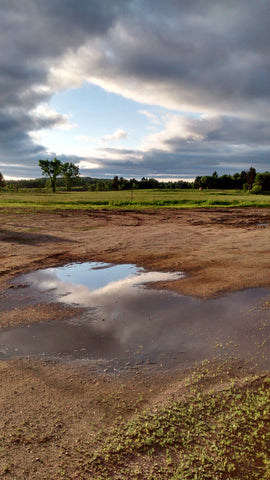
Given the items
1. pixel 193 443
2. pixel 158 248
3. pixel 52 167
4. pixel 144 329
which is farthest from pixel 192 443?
pixel 52 167

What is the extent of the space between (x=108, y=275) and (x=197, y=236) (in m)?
7.49

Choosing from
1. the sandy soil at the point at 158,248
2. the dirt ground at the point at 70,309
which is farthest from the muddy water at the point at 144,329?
the sandy soil at the point at 158,248

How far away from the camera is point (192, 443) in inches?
118

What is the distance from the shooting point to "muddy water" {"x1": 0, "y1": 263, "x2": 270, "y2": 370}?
185 inches

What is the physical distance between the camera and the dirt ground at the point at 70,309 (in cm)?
303

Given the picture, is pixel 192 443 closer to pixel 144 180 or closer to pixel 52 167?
pixel 52 167

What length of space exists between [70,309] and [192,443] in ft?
13.3

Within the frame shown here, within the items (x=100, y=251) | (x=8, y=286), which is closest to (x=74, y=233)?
(x=100, y=251)

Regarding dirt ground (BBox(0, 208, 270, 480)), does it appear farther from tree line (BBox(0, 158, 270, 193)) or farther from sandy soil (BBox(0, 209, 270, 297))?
tree line (BBox(0, 158, 270, 193))

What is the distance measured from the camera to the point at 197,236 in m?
15.4

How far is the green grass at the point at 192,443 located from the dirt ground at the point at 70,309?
0.75ft

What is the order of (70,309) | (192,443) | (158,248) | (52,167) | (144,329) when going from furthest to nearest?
1. (52,167)
2. (158,248)
3. (70,309)
4. (144,329)
5. (192,443)

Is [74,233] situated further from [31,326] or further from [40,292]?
[31,326]

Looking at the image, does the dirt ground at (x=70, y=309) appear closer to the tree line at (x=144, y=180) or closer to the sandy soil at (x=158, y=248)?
the sandy soil at (x=158, y=248)
